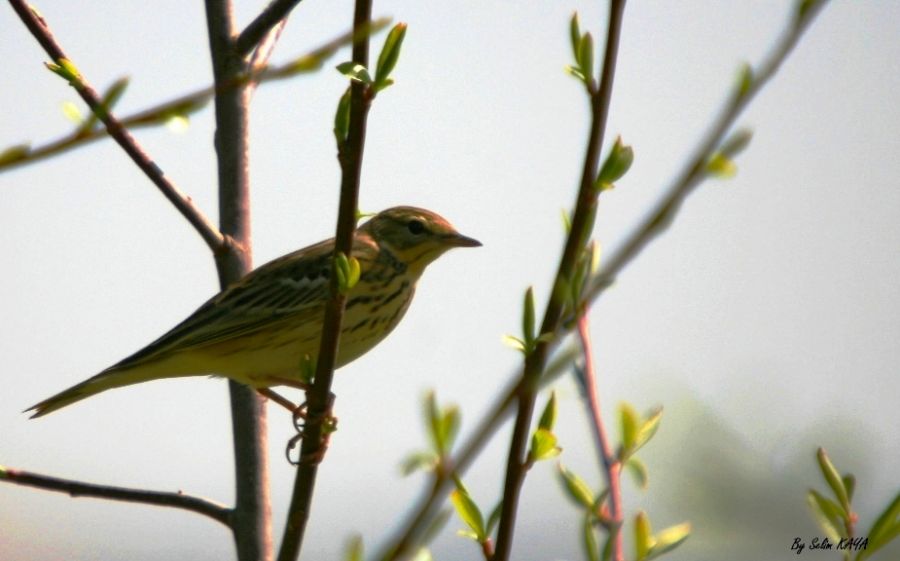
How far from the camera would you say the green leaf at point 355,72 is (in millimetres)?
2029

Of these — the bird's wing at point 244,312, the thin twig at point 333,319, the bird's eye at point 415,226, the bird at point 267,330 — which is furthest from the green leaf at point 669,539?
the bird's eye at point 415,226

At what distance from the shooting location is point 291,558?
100 inches

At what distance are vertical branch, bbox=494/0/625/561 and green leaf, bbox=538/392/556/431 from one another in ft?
0.93

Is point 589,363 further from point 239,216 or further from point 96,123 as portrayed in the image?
point 239,216

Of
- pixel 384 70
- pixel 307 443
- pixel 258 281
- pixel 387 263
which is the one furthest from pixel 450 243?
pixel 384 70

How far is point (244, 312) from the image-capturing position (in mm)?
5754

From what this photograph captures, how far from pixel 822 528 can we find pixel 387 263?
Answer: 15.1 ft

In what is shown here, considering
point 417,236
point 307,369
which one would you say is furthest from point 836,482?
point 417,236

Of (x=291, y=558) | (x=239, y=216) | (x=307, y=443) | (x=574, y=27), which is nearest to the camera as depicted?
(x=574, y=27)

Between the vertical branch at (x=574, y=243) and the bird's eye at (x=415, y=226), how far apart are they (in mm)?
5177

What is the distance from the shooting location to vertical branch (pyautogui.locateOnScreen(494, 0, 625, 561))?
4.42ft

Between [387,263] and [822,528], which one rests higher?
[387,263]

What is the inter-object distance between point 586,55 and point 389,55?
497 millimetres

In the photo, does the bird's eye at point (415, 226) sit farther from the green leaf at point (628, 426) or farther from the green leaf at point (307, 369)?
the green leaf at point (628, 426)
